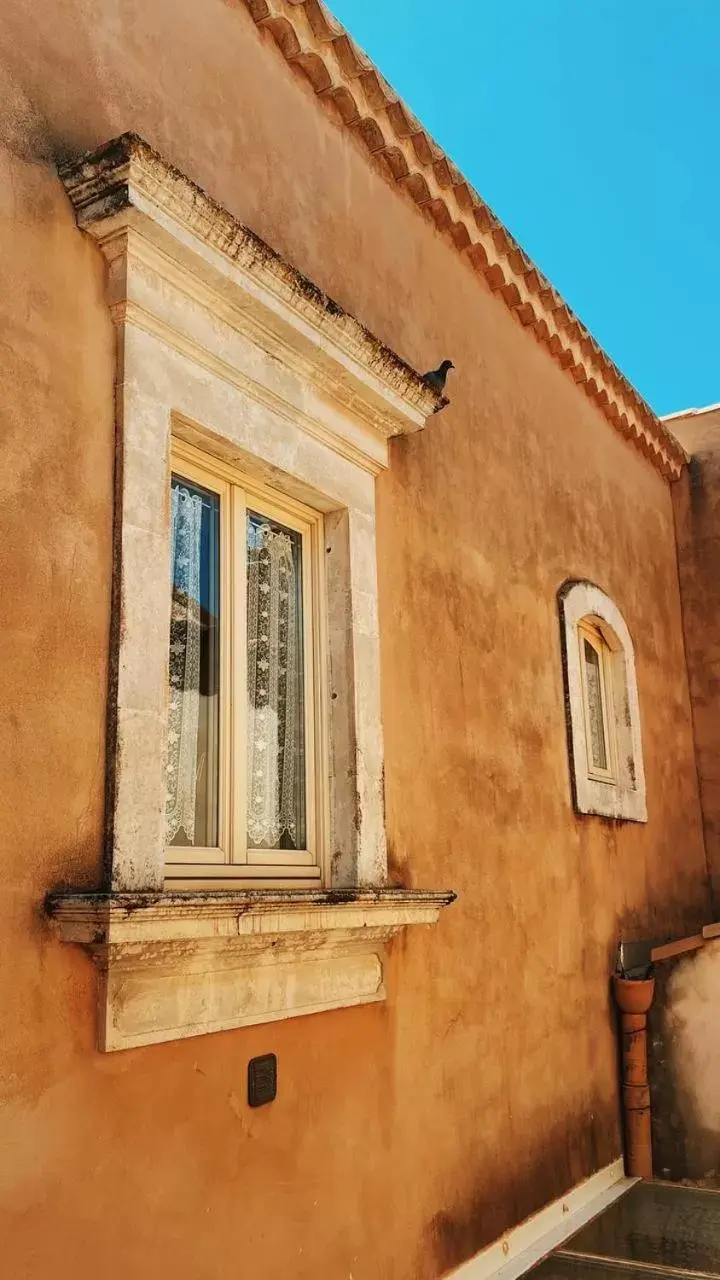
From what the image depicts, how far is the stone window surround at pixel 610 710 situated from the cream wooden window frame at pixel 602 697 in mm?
27

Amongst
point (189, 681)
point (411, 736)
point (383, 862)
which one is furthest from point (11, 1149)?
point (411, 736)

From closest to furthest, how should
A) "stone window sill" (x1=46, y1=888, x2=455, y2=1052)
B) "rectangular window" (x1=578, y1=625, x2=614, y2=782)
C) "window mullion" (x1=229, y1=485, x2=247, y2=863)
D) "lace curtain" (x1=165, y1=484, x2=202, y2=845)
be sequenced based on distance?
"stone window sill" (x1=46, y1=888, x2=455, y2=1052), "lace curtain" (x1=165, y1=484, x2=202, y2=845), "window mullion" (x1=229, y1=485, x2=247, y2=863), "rectangular window" (x1=578, y1=625, x2=614, y2=782)

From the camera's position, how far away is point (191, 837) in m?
3.33

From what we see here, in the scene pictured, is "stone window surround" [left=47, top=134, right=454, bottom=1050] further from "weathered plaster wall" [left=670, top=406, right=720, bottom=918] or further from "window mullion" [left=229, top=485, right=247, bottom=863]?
"weathered plaster wall" [left=670, top=406, right=720, bottom=918]

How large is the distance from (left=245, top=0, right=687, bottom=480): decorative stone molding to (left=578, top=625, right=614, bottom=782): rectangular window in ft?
5.95

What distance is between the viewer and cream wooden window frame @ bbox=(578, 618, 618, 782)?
6.60 meters

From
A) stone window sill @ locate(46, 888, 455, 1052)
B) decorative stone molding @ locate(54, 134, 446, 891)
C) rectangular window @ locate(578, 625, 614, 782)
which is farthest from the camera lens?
rectangular window @ locate(578, 625, 614, 782)

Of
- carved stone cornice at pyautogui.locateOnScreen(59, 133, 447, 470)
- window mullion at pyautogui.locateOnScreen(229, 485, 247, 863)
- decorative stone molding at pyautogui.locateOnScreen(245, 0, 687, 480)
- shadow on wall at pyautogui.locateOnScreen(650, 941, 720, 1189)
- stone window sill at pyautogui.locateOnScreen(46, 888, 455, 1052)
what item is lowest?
shadow on wall at pyautogui.locateOnScreen(650, 941, 720, 1189)

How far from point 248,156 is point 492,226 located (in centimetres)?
229

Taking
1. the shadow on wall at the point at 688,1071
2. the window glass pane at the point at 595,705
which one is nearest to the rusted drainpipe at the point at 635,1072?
the shadow on wall at the point at 688,1071

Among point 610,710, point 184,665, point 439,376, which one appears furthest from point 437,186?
point 610,710

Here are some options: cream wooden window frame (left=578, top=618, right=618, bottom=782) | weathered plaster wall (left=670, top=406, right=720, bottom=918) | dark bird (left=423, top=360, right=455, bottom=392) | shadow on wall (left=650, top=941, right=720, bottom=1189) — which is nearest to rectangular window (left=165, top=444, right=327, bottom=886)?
dark bird (left=423, top=360, right=455, bottom=392)

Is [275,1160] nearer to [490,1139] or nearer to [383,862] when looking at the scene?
[383,862]

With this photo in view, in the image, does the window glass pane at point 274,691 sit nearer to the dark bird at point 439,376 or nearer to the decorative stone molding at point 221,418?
the decorative stone molding at point 221,418
